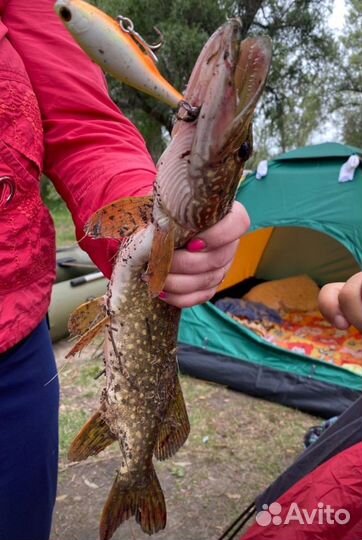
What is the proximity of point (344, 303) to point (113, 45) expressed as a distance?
842mm

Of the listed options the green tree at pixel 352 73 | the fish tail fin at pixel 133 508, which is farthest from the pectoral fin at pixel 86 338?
the green tree at pixel 352 73

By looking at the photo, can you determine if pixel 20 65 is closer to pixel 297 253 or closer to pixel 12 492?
pixel 12 492

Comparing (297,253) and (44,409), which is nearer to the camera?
(44,409)

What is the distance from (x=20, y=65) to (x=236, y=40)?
2.22 ft

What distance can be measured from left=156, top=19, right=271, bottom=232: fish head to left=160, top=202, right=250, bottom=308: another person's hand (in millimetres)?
25

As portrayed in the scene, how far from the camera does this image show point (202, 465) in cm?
348

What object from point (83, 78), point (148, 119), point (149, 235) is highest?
point (83, 78)

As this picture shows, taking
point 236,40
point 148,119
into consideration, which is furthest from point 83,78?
point 148,119

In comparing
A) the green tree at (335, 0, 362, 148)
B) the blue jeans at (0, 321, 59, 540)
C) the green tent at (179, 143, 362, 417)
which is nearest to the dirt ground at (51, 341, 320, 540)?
the green tent at (179, 143, 362, 417)

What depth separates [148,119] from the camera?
1319 centimetres

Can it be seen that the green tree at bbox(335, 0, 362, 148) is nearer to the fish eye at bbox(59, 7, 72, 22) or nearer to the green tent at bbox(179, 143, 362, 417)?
the green tent at bbox(179, 143, 362, 417)

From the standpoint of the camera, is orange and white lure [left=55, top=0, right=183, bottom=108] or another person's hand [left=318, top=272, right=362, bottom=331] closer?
orange and white lure [left=55, top=0, right=183, bottom=108]

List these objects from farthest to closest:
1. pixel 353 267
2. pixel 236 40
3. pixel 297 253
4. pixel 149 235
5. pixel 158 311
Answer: pixel 297 253 → pixel 353 267 → pixel 158 311 → pixel 149 235 → pixel 236 40

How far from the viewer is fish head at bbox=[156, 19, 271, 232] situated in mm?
794
